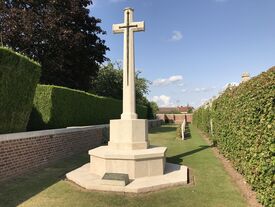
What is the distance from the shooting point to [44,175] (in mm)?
8578

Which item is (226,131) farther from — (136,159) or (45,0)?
(45,0)

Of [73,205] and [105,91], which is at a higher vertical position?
[105,91]

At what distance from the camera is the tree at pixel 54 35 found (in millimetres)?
17391

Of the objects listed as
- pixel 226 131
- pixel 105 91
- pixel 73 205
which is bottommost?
pixel 73 205

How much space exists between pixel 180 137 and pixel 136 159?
1179 centimetres

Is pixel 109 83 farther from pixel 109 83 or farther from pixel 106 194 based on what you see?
pixel 106 194

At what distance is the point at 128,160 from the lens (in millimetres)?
8148

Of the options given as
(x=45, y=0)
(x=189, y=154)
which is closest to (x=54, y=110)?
(x=189, y=154)

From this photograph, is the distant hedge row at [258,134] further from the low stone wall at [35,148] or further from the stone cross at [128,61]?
the low stone wall at [35,148]

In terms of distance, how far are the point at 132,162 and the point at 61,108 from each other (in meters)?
5.95

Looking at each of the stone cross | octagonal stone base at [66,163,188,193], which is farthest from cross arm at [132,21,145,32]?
octagonal stone base at [66,163,188,193]

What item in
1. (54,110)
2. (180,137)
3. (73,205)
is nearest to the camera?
(73,205)

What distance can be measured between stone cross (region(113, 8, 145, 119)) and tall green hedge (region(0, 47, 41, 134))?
2.94 metres

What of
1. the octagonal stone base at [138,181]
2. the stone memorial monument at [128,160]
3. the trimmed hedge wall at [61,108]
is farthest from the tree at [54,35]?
the octagonal stone base at [138,181]
